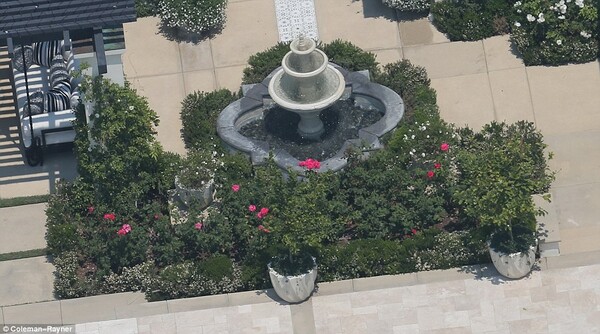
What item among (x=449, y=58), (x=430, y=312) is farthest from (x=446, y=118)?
(x=430, y=312)

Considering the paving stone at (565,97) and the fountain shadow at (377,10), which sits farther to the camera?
the fountain shadow at (377,10)

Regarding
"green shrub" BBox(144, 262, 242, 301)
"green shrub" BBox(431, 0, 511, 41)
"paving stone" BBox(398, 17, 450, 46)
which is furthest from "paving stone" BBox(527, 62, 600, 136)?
"green shrub" BBox(144, 262, 242, 301)

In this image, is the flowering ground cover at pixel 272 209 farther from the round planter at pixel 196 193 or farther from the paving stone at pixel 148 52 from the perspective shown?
the paving stone at pixel 148 52

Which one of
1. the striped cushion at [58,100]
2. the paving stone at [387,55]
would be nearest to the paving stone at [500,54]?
the paving stone at [387,55]

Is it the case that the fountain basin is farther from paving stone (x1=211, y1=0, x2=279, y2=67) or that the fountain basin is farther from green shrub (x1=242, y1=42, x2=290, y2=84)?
paving stone (x1=211, y1=0, x2=279, y2=67)

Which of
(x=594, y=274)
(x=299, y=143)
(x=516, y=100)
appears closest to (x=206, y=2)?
(x=299, y=143)

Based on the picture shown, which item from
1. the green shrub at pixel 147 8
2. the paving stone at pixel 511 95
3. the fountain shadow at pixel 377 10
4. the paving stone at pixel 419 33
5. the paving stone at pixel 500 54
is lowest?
the paving stone at pixel 511 95
